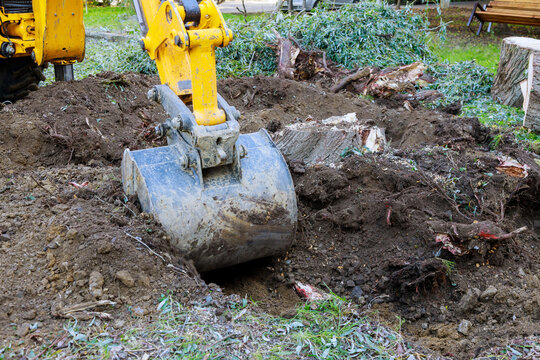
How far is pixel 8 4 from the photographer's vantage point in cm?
518

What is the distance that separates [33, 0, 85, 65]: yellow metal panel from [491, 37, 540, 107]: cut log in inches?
207

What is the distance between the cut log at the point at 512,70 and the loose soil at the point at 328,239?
193 cm

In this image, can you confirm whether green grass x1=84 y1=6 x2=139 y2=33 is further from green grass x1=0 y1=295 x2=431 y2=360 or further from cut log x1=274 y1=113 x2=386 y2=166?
green grass x1=0 y1=295 x2=431 y2=360

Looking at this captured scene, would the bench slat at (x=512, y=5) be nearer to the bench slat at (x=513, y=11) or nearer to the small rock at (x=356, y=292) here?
the bench slat at (x=513, y=11)

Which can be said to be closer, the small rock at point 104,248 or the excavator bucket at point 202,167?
the small rock at point 104,248

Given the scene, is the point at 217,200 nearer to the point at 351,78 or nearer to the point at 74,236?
the point at 74,236

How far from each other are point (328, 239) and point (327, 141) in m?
A: 1.21

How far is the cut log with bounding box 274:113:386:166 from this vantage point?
4.79 metres

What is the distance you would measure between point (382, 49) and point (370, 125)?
13.3 ft

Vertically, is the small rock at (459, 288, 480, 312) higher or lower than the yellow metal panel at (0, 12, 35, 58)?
lower

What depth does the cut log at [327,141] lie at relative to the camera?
4789 mm

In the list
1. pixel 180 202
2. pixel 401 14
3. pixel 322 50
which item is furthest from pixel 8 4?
pixel 401 14

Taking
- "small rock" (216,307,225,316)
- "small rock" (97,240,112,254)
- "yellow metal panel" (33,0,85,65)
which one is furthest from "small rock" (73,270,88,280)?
"yellow metal panel" (33,0,85,65)

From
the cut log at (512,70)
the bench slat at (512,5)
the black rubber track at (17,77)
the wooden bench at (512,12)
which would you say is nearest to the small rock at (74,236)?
the black rubber track at (17,77)
